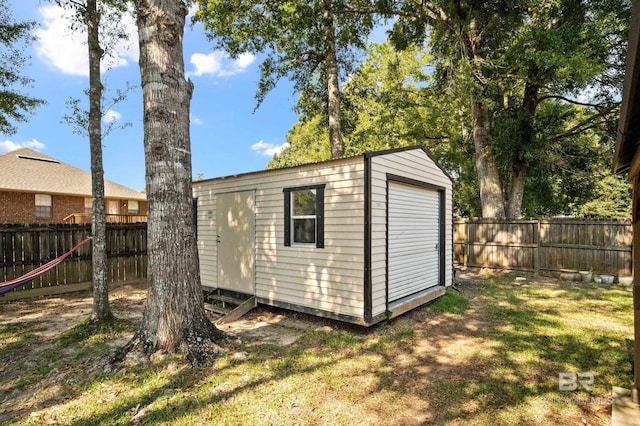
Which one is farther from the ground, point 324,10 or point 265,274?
point 324,10

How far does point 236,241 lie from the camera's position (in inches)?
262

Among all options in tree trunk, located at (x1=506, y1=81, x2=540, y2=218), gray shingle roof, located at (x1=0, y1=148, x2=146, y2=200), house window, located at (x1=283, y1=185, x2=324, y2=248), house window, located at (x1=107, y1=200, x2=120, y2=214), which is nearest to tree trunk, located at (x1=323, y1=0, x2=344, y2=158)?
house window, located at (x1=283, y1=185, x2=324, y2=248)

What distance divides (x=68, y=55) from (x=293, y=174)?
5114mm

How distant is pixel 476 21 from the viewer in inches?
441

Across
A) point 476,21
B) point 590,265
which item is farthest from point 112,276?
point 476,21

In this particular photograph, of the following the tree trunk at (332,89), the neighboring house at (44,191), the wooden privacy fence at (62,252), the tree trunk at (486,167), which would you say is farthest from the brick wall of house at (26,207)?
the tree trunk at (486,167)

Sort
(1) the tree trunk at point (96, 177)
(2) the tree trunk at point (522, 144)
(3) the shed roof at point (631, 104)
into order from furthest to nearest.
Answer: (2) the tree trunk at point (522, 144)
(1) the tree trunk at point (96, 177)
(3) the shed roof at point (631, 104)

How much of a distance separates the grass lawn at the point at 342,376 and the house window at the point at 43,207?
12.6 metres

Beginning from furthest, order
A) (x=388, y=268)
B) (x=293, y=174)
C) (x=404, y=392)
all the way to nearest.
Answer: (x=293, y=174) → (x=388, y=268) → (x=404, y=392)

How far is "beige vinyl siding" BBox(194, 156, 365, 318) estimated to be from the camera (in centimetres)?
498

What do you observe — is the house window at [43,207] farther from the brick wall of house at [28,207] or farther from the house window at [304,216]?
the house window at [304,216]

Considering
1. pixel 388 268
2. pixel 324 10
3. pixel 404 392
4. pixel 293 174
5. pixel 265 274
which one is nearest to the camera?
pixel 404 392

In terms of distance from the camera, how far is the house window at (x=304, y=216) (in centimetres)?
539

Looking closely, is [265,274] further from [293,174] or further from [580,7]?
[580,7]
